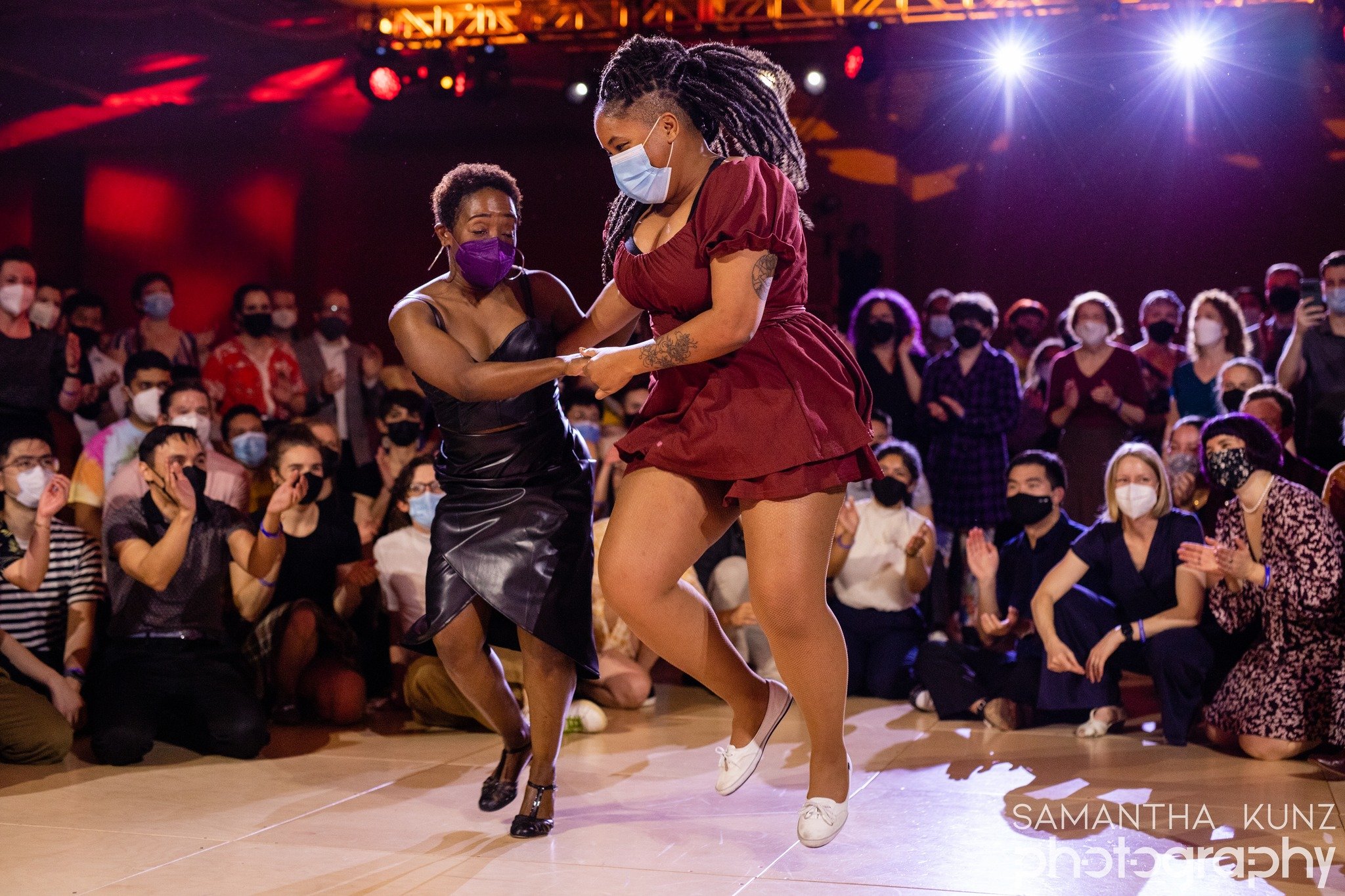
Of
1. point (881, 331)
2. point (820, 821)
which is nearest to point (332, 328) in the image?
point (881, 331)

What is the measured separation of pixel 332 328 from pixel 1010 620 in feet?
13.3

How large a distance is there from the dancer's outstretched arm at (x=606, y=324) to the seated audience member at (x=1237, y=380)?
3.50m

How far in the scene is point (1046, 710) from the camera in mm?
4809

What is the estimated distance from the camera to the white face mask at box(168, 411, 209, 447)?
5160mm

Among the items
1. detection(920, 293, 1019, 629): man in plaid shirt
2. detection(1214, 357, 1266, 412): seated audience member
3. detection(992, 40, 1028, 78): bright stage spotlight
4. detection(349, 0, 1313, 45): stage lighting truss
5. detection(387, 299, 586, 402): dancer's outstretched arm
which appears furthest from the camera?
detection(992, 40, 1028, 78): bright stage spotlight

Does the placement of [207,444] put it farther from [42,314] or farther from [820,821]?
[820,821]

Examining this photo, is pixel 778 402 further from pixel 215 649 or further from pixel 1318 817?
pixel 215 649

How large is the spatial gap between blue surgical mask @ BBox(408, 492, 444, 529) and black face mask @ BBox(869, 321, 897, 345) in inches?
103

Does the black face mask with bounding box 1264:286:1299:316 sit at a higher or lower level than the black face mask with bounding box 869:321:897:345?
higher

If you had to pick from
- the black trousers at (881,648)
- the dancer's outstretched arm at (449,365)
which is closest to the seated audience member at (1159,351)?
the black trousers at (881,648)

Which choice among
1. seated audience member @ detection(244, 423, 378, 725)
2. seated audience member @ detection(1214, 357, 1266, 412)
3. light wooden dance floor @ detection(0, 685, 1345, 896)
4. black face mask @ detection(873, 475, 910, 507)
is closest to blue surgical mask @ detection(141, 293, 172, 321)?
seated audience member @ detection(244, 423, 378, 725)

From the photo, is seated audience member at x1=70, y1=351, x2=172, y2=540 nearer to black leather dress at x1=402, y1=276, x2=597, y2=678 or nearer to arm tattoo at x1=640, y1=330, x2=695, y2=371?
black leather dress at x1=402, y1=276, x2=597, y2=678

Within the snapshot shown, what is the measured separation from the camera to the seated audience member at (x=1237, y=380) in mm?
5816

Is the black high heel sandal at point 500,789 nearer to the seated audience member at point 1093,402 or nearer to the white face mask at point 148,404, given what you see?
the white face mask at point 148,404
